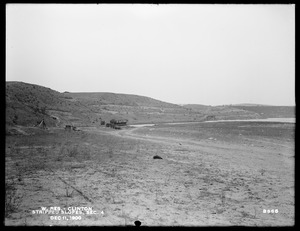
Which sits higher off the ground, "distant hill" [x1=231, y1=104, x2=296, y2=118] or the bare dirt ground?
"distant hill" [x1=231, y1=104, x2=296, y2=118]

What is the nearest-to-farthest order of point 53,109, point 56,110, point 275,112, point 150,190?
point 150,190, point 53,109, point 56,110, point 275,112

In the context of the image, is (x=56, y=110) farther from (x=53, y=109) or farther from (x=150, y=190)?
(x=150, y=190)

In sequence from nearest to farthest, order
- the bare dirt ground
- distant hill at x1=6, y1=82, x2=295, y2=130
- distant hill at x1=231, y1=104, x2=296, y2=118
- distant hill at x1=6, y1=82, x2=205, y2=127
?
the bare dirt ground, distant hill at x1=6, y1=82, x2=205, y2=127, distant hill at x1=6, y1=82, x2=295, y2=130, distant hill at x1=231, y1=104, x2=296, y2=118

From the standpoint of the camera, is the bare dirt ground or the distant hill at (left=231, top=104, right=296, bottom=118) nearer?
the bare dirt ground

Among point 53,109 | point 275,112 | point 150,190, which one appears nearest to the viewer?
point 150,190

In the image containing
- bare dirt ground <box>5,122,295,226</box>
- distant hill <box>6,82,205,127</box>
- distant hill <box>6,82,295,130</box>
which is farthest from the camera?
distant hill <box>6,82,295,130</box>

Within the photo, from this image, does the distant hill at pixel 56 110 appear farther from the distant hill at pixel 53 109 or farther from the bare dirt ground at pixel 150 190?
the bare dirt ground at pixel 150 190

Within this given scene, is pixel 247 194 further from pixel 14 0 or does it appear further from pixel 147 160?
pixel 14 0

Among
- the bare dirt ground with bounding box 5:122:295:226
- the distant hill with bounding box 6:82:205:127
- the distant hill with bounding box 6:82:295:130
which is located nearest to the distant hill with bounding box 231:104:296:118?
the distant hill with bounding box 6:82:295:130

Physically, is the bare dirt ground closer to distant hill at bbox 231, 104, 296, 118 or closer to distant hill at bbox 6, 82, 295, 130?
distant hill at bbox 6, 82, 295, 130

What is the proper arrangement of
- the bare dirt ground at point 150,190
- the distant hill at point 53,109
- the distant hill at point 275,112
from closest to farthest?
the bare dirt ground at point 150,190, the distant hill at point 53,109, the distant hill at point 275,112

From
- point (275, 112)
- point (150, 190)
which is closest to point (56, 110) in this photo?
point (150, 190)

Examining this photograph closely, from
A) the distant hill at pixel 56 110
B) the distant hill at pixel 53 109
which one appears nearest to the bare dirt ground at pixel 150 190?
the distant hill at pixel 56 110
